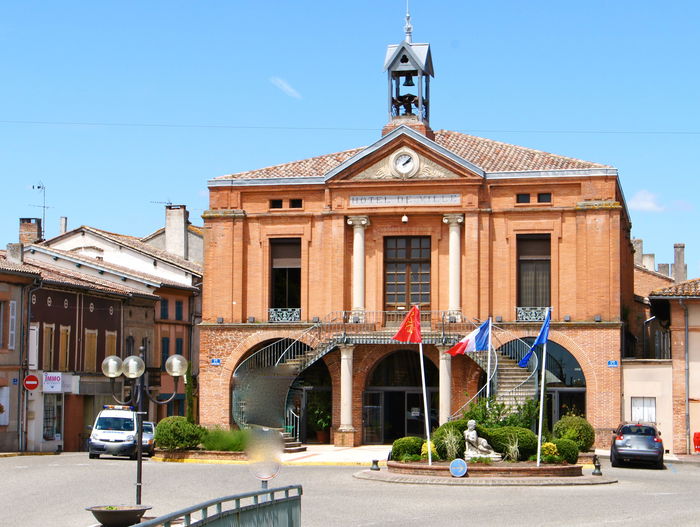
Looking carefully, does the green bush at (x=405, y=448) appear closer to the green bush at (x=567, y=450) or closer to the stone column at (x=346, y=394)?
the green bush at (x=567, y=450)

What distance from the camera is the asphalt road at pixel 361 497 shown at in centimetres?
2278

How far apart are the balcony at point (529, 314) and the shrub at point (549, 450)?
14333mm

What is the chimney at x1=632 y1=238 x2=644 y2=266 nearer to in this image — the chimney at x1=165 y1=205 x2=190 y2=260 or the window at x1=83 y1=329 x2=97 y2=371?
the chimney at x1=165 y1=205 x2=190 y2=260

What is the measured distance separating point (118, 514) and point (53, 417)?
3221 cm

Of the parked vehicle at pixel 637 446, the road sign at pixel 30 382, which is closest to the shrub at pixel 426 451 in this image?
the parked vehicle at pixel 637 446

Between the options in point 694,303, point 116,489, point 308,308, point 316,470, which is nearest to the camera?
point 116,489

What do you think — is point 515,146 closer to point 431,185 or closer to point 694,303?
point 431,185

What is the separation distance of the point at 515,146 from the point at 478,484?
24040 mm

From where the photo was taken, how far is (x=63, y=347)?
52.5 m

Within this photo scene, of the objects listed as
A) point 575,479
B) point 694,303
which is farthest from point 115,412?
point 694,303

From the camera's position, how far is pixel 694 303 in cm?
4566

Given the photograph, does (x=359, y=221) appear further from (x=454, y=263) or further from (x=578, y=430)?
(x=578, y=430)

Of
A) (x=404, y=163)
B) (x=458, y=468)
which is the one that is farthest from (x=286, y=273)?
(x=458, y=468)

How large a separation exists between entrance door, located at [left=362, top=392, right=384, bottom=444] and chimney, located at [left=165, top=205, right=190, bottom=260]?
24008 mm
